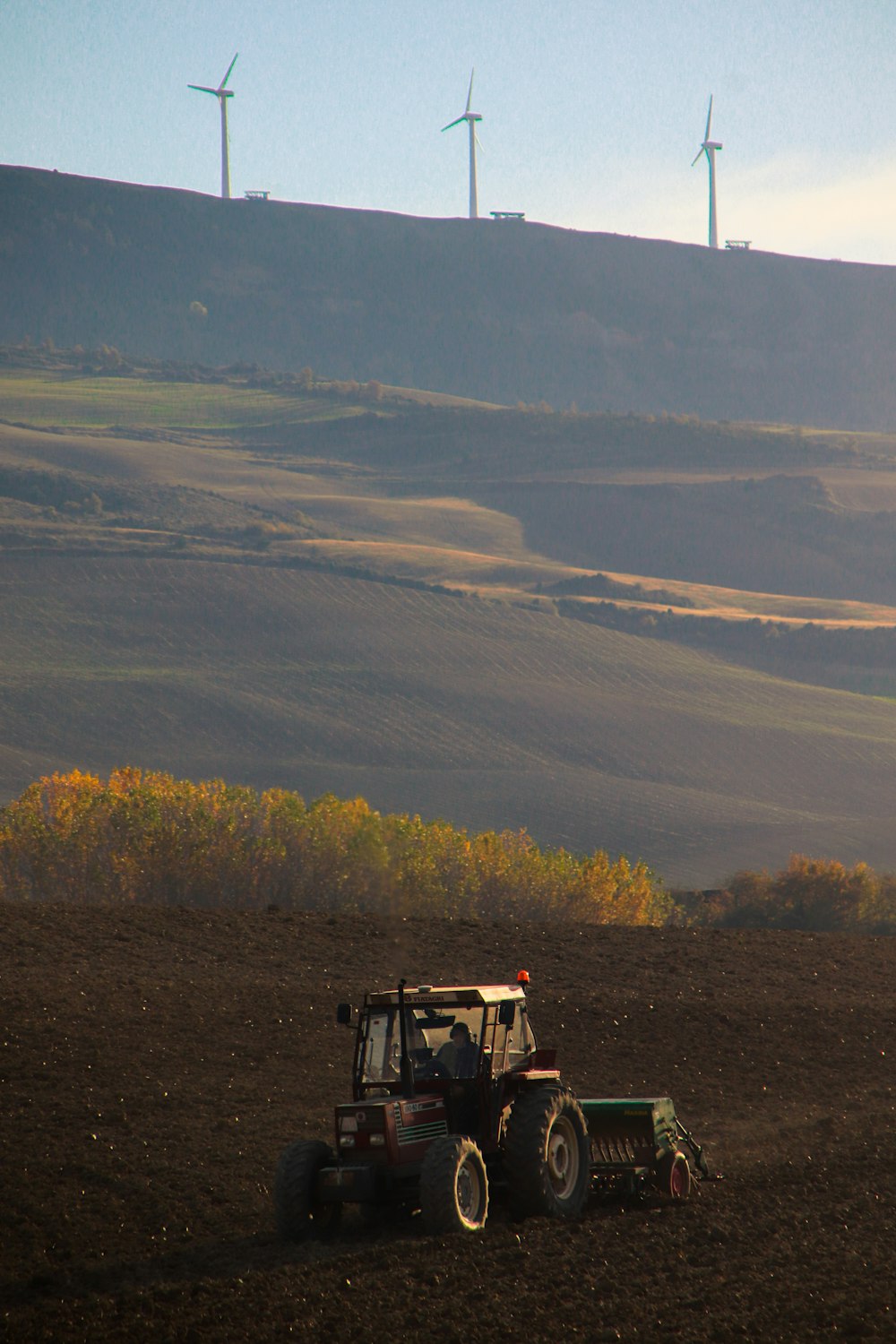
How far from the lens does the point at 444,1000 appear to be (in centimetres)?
1295

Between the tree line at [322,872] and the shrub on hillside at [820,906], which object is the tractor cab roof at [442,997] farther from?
the shrub on hillside at [820,906]

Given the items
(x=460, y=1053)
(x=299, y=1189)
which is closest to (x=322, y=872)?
(x=460, y=1053)

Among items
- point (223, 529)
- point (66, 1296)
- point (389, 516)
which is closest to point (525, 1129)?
point (66, 1296)

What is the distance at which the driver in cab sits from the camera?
12.9 m

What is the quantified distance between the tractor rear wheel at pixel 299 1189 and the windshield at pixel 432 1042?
0.78 meters

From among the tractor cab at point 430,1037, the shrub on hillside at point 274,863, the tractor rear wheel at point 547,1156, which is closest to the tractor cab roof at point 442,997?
the tractor cab at point 430,1037

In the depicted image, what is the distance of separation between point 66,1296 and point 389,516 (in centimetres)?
17214

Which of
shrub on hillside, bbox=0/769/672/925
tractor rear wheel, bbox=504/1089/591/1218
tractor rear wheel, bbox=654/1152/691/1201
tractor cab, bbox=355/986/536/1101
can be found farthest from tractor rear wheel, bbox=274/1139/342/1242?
shrub on hillside, bbox=0/769/672/925

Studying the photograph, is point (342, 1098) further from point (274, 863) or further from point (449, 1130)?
point (274, 863)

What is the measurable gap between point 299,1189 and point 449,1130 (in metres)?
1.43

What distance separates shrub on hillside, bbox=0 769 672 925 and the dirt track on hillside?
1330 cm

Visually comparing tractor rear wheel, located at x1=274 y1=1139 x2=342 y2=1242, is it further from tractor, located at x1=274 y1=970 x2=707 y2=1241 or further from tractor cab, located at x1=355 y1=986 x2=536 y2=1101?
tractor cab, located at x1=355 y1=986 x2=536 y2=1101

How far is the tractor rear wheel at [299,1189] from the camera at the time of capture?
12359 millimetres

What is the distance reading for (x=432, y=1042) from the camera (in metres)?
13.1
